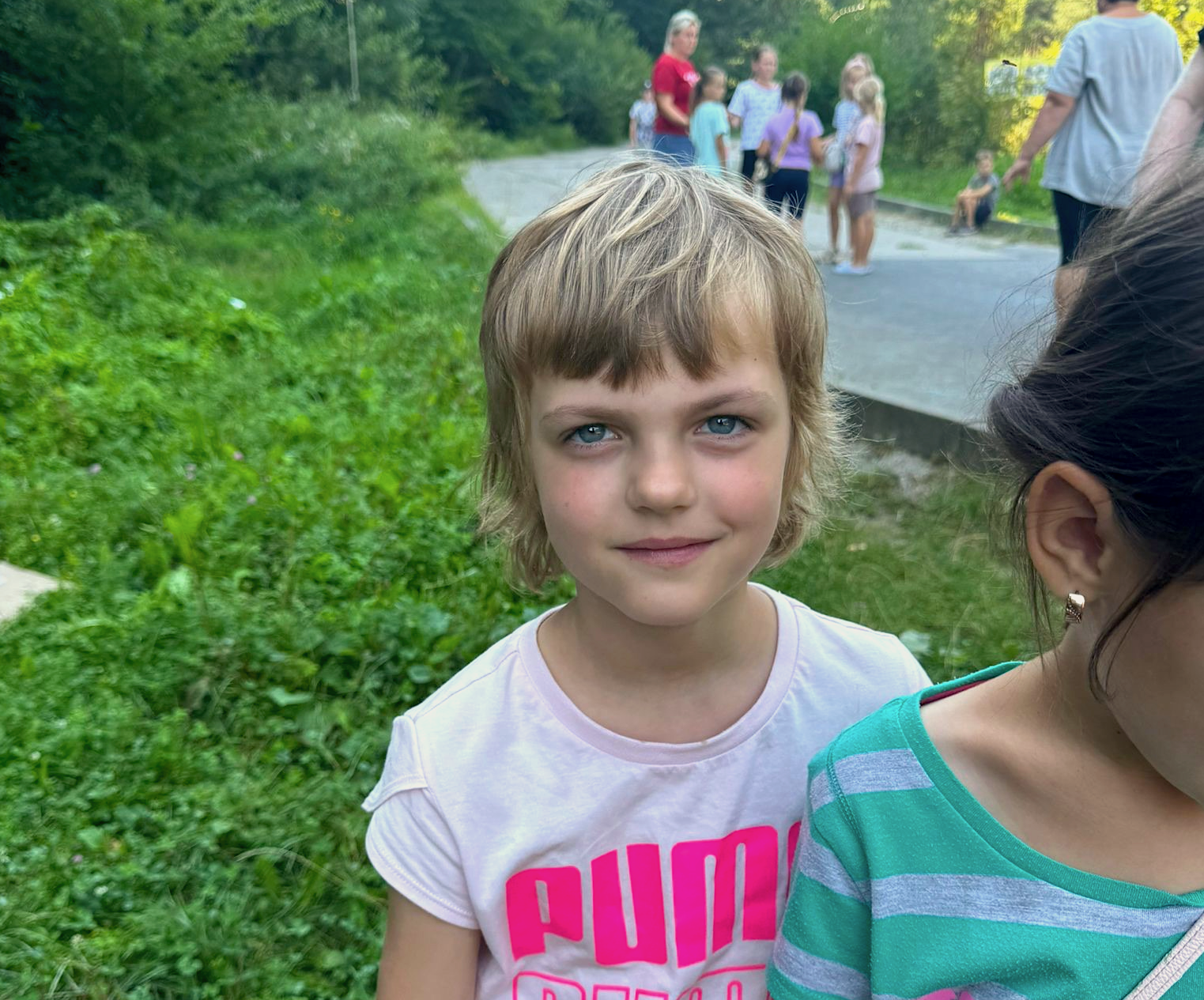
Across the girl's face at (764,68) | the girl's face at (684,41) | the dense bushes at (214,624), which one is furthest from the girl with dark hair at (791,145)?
the dense bushes at (214,624)

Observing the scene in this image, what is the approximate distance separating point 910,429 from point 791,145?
17.1 ft

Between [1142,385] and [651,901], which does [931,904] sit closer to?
[651,901]

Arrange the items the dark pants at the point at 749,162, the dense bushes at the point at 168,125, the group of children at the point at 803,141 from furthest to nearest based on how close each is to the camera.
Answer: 1. the dense bushes at the point at 168,125
2. the dark pants at the point at 749,162
3. the group of children at the point at 803,141

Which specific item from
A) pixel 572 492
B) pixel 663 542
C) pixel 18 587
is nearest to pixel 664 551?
pixel 663 542

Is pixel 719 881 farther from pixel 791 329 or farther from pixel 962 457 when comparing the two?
pixel 962 457

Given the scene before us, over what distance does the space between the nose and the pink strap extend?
0.61 metres

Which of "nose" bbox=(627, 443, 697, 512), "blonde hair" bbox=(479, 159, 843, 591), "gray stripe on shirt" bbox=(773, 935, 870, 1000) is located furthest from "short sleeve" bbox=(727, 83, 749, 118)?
"gray stripe on shirt" bbox=(773, 935, 870, 1000)

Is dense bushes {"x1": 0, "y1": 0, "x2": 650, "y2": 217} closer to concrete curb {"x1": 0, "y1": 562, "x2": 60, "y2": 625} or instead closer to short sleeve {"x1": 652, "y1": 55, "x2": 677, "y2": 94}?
short sleeve {"x1": 652, "y1": 55, "x2": 677, "y2": 94}

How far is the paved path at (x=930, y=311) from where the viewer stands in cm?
125

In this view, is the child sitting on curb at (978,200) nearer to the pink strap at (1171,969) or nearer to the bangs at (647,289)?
the bangs at (647,289)

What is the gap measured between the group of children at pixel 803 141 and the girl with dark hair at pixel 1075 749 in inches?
285

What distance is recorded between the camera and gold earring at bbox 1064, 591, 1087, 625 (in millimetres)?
932

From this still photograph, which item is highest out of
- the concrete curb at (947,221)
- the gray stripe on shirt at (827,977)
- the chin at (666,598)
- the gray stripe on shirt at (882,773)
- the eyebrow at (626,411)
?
the eyebrow at (626,411)

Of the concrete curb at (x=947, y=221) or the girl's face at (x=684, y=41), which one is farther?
the girl's face at (x=684, y=41)
